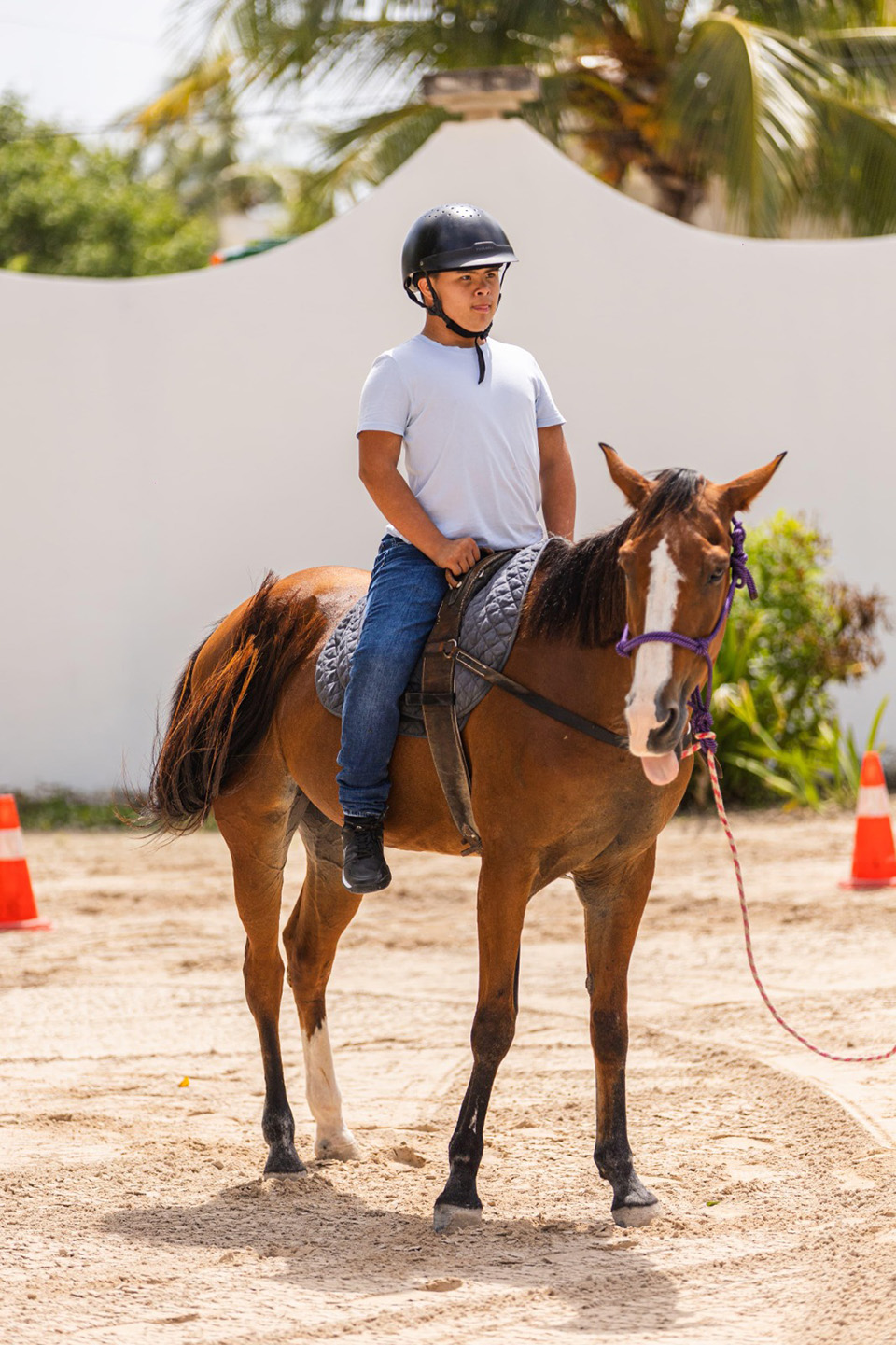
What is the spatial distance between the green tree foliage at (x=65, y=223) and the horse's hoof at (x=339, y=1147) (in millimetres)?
20900

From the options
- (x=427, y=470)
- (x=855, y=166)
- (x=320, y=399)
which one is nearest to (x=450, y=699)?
(x=427, y=470)

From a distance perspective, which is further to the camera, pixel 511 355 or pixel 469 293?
pixel 511 355

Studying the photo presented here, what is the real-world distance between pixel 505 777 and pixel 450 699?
25 cm

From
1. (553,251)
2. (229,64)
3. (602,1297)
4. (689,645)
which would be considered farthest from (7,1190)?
(229,64)

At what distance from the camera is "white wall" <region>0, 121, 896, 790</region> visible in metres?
10.2

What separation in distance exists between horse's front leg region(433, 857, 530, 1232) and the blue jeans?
0.38 metres

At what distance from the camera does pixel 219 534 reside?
10.5 m

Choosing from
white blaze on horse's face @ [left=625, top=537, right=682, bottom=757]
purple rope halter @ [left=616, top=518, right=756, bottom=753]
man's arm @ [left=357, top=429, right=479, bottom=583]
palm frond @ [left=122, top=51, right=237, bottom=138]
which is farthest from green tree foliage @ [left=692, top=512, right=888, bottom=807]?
palm frond @ [left=122, top=51, right=237, bottom=138]

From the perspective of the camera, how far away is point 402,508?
12.3 feet

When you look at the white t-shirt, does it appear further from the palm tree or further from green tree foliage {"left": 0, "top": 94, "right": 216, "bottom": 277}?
green tree foliage {"left": 0, "top": 94, "right": 216, "bottom": 277}

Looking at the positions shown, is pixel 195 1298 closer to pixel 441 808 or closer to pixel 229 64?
pixel 441 808

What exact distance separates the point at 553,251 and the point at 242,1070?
22.3ft

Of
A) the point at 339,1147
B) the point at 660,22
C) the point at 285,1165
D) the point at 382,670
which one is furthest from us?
the point at 660,22

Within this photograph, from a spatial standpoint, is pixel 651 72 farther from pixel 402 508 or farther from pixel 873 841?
pixel 402 508
